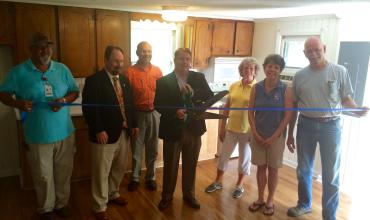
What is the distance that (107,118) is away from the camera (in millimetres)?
2422

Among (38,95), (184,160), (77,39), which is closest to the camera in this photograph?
(38,95)

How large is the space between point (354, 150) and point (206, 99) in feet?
6.24

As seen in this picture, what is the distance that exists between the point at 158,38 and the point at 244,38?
1.30m

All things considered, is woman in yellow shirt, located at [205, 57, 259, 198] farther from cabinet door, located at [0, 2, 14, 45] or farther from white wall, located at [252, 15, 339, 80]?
cabinet door, located at [0, 2, 14, 45]

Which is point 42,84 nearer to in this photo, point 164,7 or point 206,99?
point 206,99

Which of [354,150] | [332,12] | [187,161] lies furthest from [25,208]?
[332,12]

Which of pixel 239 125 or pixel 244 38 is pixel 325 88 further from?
pixel 244 38

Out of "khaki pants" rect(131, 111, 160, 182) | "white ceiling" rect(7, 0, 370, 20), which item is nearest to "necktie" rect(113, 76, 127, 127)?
"khaki pants" rect(131, 111, 160, 182)

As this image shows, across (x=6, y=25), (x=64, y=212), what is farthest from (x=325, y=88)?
(x=6, y=25)

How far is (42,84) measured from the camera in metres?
2.30

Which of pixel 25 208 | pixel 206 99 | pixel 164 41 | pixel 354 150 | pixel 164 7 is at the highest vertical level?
pixel 164 7

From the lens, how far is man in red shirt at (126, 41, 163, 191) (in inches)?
119

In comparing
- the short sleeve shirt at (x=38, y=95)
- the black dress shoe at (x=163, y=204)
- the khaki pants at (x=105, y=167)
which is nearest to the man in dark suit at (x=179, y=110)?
the black dress shoe at (x=163, y=204)

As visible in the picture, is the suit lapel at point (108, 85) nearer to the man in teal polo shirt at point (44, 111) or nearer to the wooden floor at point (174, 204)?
the man in teal polo shirt at point (44, 111)
